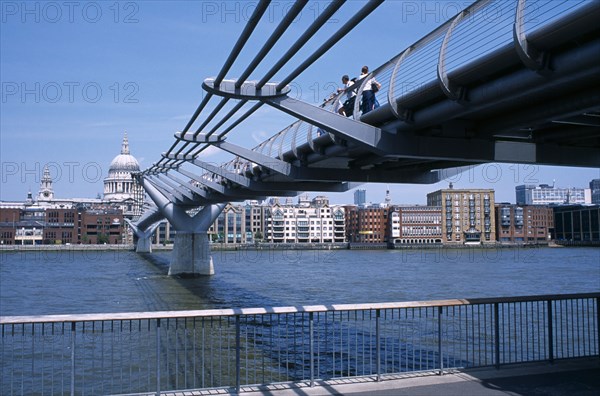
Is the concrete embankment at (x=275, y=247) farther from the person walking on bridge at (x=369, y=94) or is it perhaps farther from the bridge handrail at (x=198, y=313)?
the bridge handrail at (x=198, y=313)

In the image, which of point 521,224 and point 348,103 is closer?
point 348,103

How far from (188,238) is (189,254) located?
1.32 metres

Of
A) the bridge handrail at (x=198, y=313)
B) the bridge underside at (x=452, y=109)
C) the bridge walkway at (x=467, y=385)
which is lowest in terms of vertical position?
the bridge walkway at (x=467, y=385)

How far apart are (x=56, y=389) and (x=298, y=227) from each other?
15371 centimetres

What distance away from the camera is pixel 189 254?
53719 millimetres

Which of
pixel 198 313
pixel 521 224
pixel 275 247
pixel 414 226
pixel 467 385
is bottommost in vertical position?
pixel 275 247

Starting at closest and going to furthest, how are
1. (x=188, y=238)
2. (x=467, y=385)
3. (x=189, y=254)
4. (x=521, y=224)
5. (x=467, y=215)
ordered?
(x=467, y=385), (x=188, y=238), (x=189, y=254), (x=467, y=215), (x=521, y=224)

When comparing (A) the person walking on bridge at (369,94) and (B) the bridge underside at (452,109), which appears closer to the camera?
(B) the bridge underside at (452,109)

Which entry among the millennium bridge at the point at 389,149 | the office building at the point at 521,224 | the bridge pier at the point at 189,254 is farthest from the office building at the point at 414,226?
the millennium bridge at the point at 389,149

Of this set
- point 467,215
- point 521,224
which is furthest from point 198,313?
point 521,224

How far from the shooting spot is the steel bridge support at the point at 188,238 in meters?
53.6

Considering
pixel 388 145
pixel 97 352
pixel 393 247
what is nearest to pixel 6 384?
pixel 97 352

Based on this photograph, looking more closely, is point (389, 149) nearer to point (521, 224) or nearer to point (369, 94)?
point (369, 94)

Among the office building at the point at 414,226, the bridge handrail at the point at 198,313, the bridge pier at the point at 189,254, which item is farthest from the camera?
the office building at the point at 414,226
